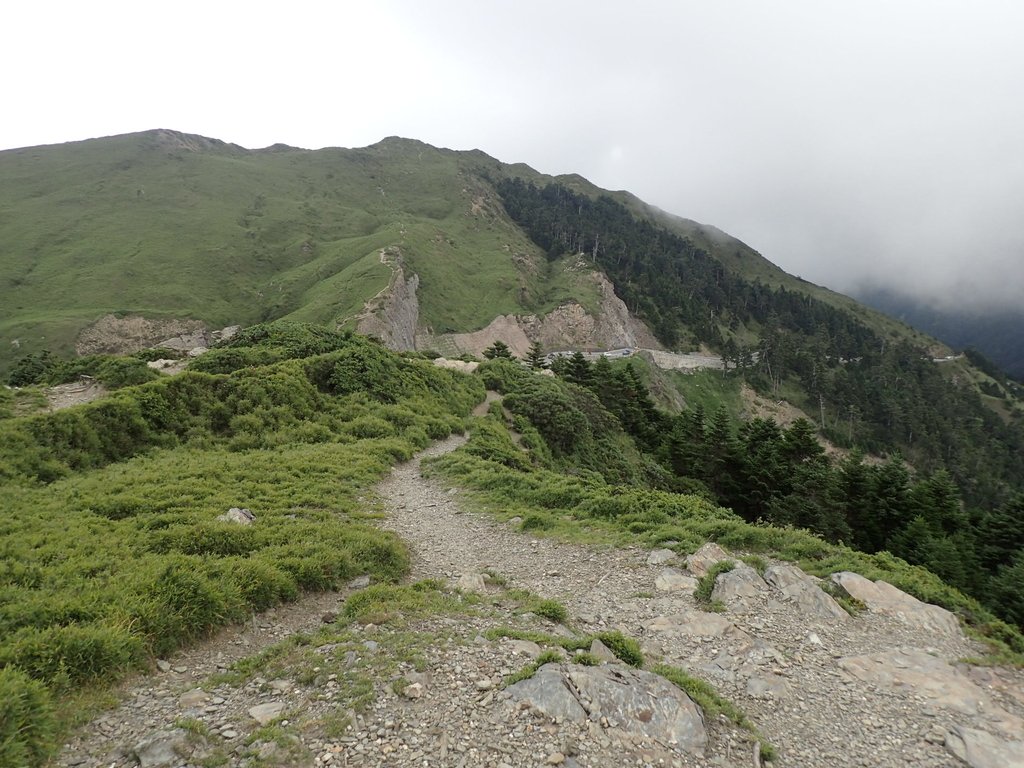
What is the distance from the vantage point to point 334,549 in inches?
482

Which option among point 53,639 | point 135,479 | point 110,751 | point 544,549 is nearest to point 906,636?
point 544,549

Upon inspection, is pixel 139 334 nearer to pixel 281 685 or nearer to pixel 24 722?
pixel 281 685

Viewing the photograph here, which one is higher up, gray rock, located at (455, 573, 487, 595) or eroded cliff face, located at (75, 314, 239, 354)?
gray rock, located at (455, 573, 487, 595)

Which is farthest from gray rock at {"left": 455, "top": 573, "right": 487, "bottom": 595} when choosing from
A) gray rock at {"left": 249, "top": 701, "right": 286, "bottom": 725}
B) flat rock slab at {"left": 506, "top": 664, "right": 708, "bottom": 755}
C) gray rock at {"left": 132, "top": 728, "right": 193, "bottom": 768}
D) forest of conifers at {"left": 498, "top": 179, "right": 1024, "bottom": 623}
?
forest of conifers at {"left": 498, "top": 179, "right": 1024, "bottom": 623}

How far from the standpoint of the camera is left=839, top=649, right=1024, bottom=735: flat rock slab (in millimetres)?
7956

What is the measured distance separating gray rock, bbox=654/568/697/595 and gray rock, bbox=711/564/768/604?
1.88ft

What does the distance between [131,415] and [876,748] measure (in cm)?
2602

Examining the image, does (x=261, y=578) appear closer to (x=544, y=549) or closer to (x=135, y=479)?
(x=544, y=549)

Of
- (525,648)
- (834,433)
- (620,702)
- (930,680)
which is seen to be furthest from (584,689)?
(834,433)

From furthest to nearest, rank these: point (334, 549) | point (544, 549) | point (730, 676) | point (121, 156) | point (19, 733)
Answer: point (121, 156) < point (544, 549) < point (334, 549) < point (730, 676) < point (19, 733)

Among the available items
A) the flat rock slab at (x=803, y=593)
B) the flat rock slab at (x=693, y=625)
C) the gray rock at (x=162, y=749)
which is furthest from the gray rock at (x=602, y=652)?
the gray rock at (x=162, y=749)

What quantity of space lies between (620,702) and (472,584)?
18.4 feet

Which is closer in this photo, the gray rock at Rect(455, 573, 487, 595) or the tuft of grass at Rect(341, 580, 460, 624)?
the tuft of grass at Rect(341, 580, 460, 624)

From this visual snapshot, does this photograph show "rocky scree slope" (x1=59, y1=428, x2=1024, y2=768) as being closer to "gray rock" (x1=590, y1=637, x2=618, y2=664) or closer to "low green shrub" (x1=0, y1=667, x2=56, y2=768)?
"gray rock" (x1=590, y1=637, x2=618, y2=664)
